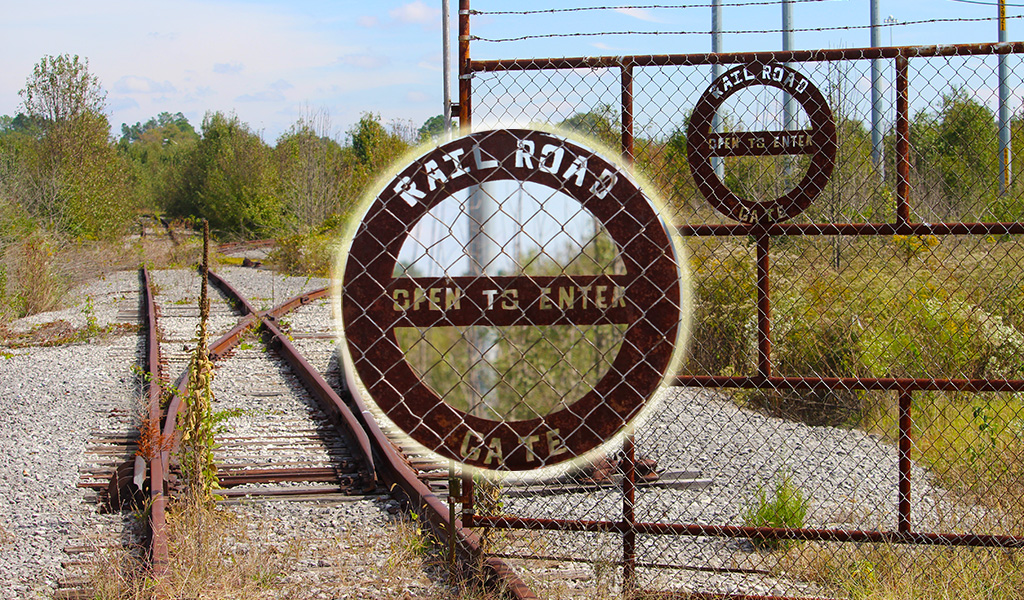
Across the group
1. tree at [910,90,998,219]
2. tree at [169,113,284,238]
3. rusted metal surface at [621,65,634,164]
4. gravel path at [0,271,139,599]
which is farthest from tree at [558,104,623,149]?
tree at [169,113,284,238]

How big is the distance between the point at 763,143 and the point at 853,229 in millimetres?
589

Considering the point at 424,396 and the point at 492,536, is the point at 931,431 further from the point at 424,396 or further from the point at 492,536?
the point at 424,396

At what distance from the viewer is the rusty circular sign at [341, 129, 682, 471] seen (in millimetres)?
2914

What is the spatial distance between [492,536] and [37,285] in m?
14.2

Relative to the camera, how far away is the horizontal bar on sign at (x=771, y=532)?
3.62 metres

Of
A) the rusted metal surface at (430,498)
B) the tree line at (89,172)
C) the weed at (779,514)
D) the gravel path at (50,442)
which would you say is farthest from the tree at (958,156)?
the tree line at (89,172)

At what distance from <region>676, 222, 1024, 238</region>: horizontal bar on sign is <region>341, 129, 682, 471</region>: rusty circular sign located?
696 mm

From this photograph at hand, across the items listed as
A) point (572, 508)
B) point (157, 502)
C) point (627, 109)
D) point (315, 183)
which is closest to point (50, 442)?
point (157, 502)

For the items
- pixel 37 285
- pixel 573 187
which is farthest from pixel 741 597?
pixel 37 285

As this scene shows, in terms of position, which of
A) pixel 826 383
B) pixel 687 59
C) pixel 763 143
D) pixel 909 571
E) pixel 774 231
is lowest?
pixel 909 571

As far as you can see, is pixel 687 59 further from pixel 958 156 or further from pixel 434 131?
pixel 434 131

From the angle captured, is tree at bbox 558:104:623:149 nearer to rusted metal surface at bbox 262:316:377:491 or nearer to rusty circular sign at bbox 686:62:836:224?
rusty circular sign at bbox 686:62:836:224

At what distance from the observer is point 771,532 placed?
12.1ft

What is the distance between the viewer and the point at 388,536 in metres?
4.52
